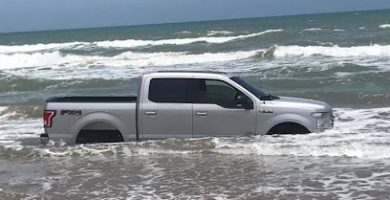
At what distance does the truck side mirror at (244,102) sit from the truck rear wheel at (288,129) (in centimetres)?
55

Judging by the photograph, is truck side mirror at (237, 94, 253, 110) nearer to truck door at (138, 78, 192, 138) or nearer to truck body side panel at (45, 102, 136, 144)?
truck door at (138, 78, 192, 138)

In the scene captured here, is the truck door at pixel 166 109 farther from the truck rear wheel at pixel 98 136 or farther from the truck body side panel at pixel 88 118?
the truck rear wheel at pixel 98 136

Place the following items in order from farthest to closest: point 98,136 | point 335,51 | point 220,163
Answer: point 335,51, point 98,136, point 220,163

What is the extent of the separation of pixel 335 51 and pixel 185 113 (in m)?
22.9

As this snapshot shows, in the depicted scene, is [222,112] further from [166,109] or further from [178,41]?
[178,41]

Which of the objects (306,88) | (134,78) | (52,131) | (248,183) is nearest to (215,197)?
(248,183)

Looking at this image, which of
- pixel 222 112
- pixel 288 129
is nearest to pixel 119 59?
pixel 222 112

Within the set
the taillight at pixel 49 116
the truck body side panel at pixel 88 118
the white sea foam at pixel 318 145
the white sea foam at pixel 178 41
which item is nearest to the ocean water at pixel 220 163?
the white sea foam at pixel 318 145

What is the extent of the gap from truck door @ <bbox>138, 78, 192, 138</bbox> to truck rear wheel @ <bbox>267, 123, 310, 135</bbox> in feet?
4.65

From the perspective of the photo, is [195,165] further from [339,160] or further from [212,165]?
[339,160]

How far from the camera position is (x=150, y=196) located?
8.16 m

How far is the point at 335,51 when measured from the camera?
32.0 m

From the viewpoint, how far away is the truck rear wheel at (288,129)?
34.1 ft

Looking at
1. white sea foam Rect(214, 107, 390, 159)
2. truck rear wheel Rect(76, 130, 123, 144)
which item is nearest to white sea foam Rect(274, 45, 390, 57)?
white sea foam Rect(214, 107, 390, 159)
